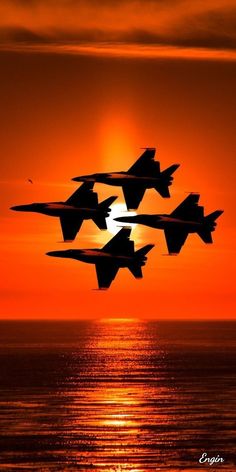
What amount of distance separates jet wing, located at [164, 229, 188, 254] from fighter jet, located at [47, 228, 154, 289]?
2982 millimetres

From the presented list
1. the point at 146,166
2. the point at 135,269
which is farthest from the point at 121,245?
the point at 146,166

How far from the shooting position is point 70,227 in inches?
6560

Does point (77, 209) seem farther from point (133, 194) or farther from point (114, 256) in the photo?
point (114, 256)

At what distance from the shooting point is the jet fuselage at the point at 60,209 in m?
157

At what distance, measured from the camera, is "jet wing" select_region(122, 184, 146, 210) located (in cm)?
15800


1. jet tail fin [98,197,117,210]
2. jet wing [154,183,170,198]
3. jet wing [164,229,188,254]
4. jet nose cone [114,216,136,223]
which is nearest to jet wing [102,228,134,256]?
jet nose cone [114,216,136,223]

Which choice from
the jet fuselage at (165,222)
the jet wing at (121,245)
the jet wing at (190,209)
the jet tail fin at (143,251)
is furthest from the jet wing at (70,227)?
the jet wing at (190,209)

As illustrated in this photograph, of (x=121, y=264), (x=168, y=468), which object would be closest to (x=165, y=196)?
(x=121, y=264)

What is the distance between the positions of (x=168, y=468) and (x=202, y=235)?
4869cm

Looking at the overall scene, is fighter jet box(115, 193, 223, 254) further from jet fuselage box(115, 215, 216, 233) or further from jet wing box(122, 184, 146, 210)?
jet wing box(122, 184, 146, 210)

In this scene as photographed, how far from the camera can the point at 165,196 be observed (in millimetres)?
152875

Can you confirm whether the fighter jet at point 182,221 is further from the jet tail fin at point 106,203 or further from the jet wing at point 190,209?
the jet tail fin at point 106,203

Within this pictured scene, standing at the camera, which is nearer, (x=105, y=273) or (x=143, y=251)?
(x=143, y=251)

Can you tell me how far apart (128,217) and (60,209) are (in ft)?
35.0
